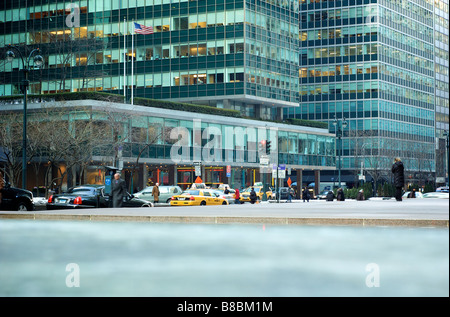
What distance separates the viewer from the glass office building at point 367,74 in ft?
366

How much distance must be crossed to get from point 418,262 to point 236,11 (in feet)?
239

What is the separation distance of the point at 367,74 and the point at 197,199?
240 ft

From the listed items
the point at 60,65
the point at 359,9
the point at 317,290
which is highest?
the point at 359,9

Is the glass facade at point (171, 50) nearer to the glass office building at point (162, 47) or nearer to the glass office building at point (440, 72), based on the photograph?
the glass office building at point (162, 47)

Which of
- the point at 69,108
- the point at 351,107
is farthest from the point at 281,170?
the point at 351,107

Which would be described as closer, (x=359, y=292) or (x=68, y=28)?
(x=359, y=292)

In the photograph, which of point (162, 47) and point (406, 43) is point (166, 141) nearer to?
point (162, 47)

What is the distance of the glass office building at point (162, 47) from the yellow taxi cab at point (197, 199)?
123 feet

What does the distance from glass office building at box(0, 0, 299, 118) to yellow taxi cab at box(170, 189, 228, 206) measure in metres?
37.6

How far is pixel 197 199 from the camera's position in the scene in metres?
44.6

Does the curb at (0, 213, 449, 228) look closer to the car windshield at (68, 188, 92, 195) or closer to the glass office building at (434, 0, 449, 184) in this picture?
→ the car windshield at (68, 188, 92, 195)
